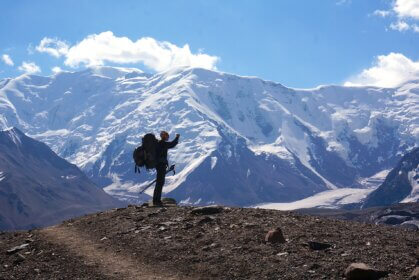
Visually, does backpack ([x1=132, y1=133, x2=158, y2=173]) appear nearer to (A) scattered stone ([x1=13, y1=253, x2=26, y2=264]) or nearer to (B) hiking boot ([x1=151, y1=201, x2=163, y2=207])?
(B) hiking boot ([x1=151, y1=201, x2=163, y2=207])

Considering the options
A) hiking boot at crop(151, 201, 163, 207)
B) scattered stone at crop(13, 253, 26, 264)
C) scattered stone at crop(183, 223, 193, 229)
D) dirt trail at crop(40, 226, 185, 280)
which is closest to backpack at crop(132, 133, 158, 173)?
hiking boot at crop(151, 201, 163, 207)

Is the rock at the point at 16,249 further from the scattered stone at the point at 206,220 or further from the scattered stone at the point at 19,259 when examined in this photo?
the scattered stone at the point at 206,220

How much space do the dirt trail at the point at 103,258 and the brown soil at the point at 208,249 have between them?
3 centimetres

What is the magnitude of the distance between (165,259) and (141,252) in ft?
5.61

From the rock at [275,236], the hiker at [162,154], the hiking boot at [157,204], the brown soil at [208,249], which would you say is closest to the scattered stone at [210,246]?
the brown soil at [208,249]

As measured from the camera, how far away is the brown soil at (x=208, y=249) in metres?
20.0

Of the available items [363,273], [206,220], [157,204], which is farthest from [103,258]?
[157,204]

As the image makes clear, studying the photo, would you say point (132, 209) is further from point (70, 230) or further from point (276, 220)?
point (276, 220)

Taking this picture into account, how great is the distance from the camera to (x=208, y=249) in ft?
76.6

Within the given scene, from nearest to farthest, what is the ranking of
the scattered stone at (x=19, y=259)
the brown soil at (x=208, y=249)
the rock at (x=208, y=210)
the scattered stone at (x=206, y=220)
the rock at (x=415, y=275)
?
the rock at (x=415, y=275), the brown soil at (x=208, y=249), the scattered stone at (x=19, y=259), the scattered stone at (x=206, y=220), the rock at (x=208, y=210)

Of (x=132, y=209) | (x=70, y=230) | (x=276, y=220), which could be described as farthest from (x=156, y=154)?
(x=276, y=220)

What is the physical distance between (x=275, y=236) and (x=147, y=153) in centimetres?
1415

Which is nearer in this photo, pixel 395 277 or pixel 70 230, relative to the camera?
pixel 395 277

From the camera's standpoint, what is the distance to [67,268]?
23.3 metres
